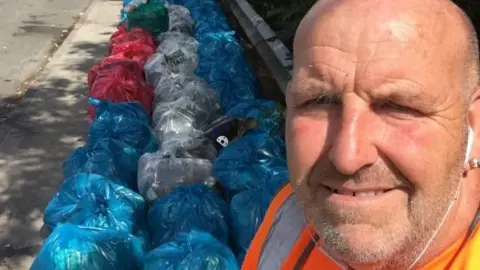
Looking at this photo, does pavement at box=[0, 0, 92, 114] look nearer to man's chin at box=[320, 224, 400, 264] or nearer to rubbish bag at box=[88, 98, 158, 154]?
rubbish bag at box=[88, 98, 158, 154]

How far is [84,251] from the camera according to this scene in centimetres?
329

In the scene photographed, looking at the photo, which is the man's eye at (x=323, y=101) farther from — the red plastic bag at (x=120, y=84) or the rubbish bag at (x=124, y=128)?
the red plastic bag at (x=120, y=84)

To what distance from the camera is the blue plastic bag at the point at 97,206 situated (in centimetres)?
374

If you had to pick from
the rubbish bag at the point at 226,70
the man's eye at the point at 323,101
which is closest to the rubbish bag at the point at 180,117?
the rubbish bag at the point at 226,70

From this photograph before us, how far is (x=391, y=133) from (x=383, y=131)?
2 cm

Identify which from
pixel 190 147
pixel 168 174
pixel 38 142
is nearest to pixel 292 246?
pixel 168 174

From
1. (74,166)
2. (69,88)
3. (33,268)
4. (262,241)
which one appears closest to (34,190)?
(74,166)

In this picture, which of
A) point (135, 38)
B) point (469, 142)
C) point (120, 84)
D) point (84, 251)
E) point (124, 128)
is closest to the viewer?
point (469, 142)

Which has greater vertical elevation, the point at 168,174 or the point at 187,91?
the point at 168,174

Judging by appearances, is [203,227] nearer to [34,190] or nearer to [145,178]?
[145,178]

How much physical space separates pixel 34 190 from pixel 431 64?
13.9ft

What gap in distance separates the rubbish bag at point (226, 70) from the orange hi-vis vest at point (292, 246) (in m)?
3.46

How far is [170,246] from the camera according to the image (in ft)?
10.7

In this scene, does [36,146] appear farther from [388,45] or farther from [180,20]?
[388,45]
